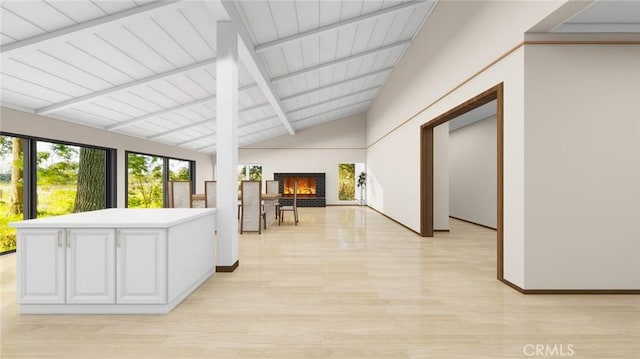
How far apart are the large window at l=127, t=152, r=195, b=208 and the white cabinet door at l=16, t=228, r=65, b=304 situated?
5.16 metres

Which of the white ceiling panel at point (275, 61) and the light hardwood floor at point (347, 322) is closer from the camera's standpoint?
the light hardwood floor at point (347, 322)

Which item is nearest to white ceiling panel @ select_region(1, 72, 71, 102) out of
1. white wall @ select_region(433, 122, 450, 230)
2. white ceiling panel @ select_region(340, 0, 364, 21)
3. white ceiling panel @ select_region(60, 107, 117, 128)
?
white ceiling panel @ select_region(60, 107, 117, 128)

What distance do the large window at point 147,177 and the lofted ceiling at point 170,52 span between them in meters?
1.09

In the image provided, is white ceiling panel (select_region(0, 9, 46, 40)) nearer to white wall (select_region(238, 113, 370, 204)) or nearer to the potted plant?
white wall (select_region(238, 113, 370, 204))

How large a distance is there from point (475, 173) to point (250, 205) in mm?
5481

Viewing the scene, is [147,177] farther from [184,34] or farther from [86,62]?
[184,34]

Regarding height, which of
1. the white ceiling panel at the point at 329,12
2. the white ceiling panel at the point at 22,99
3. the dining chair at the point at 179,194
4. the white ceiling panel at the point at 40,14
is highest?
the white ceiling panel at the point at 329,12

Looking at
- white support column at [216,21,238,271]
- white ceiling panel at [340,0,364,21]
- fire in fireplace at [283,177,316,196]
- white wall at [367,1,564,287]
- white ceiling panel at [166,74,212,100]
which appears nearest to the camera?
white wall at [367,1,564,287]

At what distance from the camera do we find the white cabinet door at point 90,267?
218 cm

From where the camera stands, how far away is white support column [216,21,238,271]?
10.7 feet

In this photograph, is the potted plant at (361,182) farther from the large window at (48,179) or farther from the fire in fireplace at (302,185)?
the large window at (48,179)

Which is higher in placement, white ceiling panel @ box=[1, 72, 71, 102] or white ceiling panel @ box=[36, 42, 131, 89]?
white ceiling panel @ box=[36, 42, 131, 89]

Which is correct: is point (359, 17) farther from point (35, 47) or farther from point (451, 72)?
point (35, 47)

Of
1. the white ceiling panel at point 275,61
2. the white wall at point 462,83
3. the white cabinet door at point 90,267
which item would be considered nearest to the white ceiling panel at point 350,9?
the white ceiling panel at point 275,61
